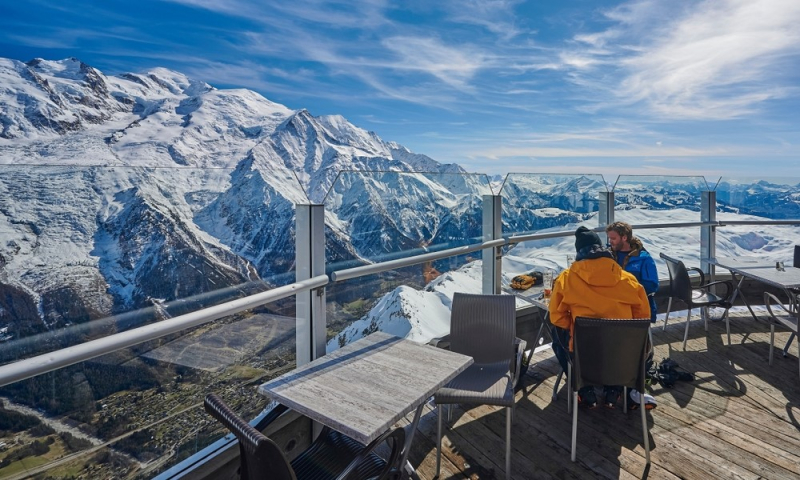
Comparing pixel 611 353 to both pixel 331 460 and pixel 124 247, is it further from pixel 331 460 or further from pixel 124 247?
pixel 124 247

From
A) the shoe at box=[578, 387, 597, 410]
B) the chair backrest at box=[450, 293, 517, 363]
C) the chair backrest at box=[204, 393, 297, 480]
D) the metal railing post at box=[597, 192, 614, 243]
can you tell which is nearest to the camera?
the chair backrest at box=[204, 393, 297, 480]

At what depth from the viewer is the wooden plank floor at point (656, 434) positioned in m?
2.51

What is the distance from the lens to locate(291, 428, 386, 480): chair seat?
1.76 m

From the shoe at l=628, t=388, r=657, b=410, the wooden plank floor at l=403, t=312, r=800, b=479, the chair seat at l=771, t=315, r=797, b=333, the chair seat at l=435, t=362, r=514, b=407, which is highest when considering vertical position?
the chair seat at l=771, t=315, r=797, b=333

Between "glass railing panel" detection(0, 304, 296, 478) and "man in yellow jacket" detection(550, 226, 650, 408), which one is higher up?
"man in yellow jacket" detection(550, 226, 650, 408)

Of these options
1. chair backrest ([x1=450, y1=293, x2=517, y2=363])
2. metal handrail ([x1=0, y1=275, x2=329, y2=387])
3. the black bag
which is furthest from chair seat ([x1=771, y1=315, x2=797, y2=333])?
metal handrail ([x1=0, y1=275, x2=329, y2=387])

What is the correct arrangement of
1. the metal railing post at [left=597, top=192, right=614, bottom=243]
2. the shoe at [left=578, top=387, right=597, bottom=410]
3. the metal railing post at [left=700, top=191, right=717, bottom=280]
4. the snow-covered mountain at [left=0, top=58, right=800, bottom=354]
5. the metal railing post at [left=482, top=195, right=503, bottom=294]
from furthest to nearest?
the metal railing post at [left=700, top=191, right=717, bottom=280]
the metal railing post at [left=597, top=192, right=614, bottom=243]
the metal railing post at [left=482, top=195, right=503, bottom=294]
the shoe at [left=578, top=387, right=597, bottom=410]
the snow-covered mountain at [left=0, top=58, right=800, bottom=354]

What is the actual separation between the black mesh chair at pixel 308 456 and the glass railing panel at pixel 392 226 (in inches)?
33.4

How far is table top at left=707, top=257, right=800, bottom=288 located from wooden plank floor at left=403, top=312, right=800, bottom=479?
0.83 meters

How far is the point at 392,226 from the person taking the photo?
129 inches

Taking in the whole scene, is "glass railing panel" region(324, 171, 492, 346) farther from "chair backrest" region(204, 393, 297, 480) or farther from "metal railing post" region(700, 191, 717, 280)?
"metal railing post" region(700, 191, 717, 280)

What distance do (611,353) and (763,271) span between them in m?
3.29

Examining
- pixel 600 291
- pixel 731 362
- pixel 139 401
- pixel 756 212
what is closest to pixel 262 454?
pixel 139 401

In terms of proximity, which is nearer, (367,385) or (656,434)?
(367,385)
